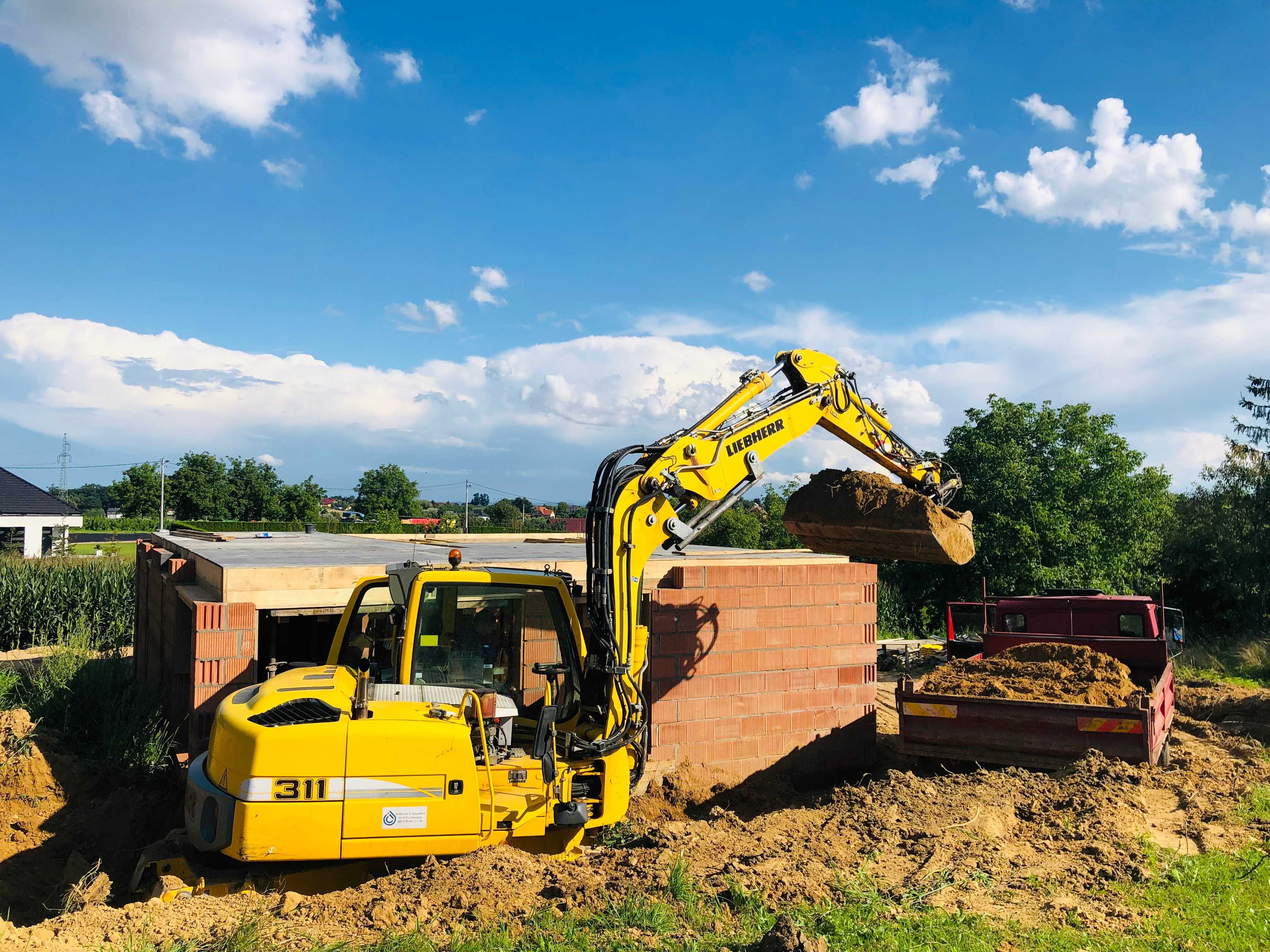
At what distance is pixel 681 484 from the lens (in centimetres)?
743

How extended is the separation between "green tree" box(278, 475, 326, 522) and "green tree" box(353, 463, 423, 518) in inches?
227

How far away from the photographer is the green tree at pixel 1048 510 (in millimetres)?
26031

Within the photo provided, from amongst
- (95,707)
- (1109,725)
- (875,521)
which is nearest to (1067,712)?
(1109,725)

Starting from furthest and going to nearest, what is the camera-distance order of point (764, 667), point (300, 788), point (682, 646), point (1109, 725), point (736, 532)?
point (736, 532)
point (764, 667)
point (682, 646)
point (1109, 725)
point (300, 788)

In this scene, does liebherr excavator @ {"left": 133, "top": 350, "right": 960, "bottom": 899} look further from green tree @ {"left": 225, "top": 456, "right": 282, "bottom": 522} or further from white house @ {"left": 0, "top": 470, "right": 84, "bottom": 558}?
green tree @ {"left": 225, "top": 456, "right": 282, "bottom": 522}

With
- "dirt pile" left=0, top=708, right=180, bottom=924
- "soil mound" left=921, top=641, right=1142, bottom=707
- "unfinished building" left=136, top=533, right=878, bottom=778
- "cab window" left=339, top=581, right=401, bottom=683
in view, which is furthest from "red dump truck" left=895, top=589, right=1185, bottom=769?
"dirt pile" left=0, top=708, right=180, bottom=924

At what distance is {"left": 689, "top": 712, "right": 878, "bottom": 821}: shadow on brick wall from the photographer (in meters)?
9.47

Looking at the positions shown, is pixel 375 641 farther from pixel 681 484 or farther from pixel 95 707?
pixel 95 707

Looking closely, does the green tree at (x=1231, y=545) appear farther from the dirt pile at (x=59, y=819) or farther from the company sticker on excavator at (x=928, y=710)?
the dirt pile at (x=59, y=819)

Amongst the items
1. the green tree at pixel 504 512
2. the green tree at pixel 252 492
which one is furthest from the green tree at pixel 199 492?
the green tree at pixel 504 512

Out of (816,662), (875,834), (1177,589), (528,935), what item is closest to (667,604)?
(816,662)

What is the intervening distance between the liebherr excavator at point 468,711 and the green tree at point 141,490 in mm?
64142

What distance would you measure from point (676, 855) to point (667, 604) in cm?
354

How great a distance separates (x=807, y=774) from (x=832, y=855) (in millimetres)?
3878
